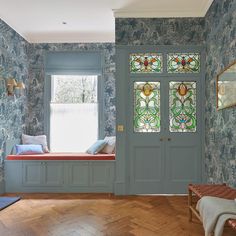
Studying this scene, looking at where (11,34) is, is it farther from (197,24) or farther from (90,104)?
(197,24)

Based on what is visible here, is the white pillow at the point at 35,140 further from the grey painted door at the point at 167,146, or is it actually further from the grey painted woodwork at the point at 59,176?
the grey painted door at the point at 167,146

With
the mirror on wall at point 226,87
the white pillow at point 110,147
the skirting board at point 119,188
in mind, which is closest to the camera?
the mirror on wall at point 226,87

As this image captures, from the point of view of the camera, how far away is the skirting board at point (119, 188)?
13.5 ft

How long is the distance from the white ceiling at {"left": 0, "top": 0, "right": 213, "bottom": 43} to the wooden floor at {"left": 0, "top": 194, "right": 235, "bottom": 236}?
3019mm

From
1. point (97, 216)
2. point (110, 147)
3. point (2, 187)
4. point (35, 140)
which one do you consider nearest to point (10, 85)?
point (35, 140)

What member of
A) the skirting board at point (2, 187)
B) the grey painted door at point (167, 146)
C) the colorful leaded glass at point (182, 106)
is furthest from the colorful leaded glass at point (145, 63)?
the skirting board at point (2, 187)

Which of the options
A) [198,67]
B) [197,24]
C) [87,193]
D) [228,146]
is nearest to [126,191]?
[87,193]

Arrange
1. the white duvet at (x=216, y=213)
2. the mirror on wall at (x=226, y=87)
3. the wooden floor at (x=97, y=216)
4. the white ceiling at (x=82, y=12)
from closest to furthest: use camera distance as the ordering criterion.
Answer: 1. the white duvet at (x=216, y=213)
2. the wooden floor at (x=97, y=216)
3. the mirror on wall at (x=226, y=87)
4. the white ceiling at (x=82, y=12)

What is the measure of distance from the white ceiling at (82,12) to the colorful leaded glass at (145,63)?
659mm

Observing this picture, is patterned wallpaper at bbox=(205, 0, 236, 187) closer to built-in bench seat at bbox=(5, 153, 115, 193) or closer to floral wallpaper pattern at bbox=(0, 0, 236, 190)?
floral wallpaper pattern at bbox=(0, 0, 236, 190)

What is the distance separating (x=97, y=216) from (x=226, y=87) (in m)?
2.27

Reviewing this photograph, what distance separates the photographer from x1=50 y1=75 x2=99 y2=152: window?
527 cm

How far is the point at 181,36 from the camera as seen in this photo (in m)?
4.21

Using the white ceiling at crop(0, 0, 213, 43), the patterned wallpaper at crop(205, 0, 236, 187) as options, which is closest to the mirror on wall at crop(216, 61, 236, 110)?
the patterned wallpaper at crop(205, 0, 236, 187)
